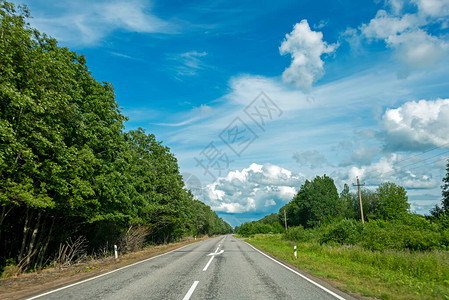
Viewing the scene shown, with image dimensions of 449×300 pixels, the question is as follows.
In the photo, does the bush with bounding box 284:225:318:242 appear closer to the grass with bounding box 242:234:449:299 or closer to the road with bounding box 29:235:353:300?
the grass with bounding box 242:234:449:299

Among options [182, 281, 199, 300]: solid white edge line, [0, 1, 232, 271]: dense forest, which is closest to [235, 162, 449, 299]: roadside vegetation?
[182, 281, 199, 300]: solid white edge line

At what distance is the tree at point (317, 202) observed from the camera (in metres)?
71.6

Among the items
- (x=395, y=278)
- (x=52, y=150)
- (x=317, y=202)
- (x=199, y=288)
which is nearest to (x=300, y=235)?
(x=395, y=278)

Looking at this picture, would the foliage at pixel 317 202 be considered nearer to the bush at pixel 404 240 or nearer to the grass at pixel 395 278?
the bush at pixel 404 240

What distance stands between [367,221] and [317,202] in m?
16.7

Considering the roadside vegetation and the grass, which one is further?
the roadside vegetation

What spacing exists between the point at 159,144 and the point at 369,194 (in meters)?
81.1

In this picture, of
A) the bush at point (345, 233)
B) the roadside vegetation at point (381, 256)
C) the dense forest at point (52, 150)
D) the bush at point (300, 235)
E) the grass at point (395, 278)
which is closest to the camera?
the grass at point (395, 278)

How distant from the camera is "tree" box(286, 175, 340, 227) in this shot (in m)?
71.6

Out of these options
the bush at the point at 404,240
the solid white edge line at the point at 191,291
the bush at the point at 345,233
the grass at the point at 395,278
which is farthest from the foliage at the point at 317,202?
the solid white edge line at the point at 191,291

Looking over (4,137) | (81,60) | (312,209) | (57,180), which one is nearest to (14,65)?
(4,137)

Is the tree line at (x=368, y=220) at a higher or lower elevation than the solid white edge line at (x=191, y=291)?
higher

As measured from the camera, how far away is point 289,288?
7.65m

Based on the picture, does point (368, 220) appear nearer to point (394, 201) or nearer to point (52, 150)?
point (394, 201)
